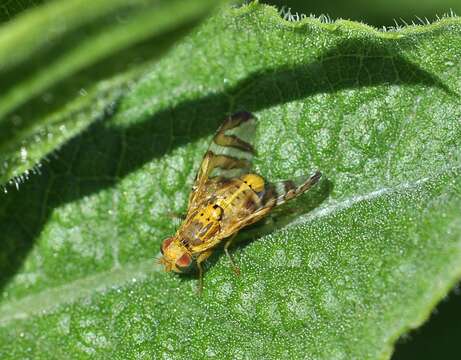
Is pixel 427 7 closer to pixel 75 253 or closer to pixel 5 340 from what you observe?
pixel 75 253

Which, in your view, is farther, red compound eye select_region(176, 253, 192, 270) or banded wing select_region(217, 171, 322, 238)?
red compound eye select_region(176, 253, 192, 270)

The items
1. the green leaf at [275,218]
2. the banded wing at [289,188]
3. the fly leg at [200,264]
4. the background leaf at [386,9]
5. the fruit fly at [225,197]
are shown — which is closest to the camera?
the green leaf at [275,218]

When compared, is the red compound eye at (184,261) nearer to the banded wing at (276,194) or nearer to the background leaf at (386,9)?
the banded wing at (276,194)

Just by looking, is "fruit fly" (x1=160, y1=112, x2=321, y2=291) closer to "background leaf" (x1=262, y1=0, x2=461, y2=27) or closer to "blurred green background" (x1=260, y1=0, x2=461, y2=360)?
"blurred green background" (x1=260, y1=0, x2=461, y2=360)

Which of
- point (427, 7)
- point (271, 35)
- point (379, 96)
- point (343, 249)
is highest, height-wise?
point (271, 35)

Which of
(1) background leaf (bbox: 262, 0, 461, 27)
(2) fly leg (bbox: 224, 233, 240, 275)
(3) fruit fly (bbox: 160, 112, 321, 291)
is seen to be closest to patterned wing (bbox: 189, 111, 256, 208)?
(3) fruit fly (bbox: 160, 112, 321, 291)

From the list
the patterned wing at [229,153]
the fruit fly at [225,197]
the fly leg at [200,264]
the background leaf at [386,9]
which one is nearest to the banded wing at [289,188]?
the fruit fly at [225,197]

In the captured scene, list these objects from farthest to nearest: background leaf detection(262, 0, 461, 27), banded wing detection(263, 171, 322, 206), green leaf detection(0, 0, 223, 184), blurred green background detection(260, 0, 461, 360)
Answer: background leaf detection(262, 0, 461, 27), blurred green background detection(260, 0, 461, 360), banded wing detection(263, 171, 322, 206), green leaf detection(0, 0, 223, 184)

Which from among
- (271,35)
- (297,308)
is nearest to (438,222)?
(297,308)
